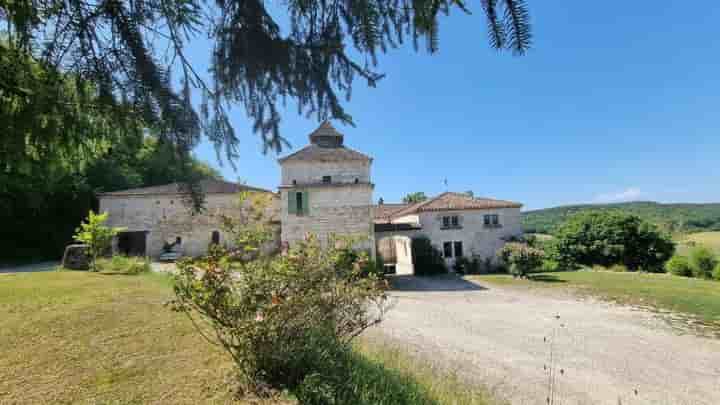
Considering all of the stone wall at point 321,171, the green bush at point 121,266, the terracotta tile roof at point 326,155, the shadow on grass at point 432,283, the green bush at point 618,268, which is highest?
the terracotta tile roof at point 326,155

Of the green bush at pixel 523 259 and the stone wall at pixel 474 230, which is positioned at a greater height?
the stone wall at pixel 474 230

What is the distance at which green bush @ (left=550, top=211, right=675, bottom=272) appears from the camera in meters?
20.7

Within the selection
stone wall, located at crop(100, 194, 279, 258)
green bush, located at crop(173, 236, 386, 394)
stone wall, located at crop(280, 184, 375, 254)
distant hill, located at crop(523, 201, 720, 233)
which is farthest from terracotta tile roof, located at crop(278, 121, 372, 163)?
distant hill, located at crop(523, 201, 720, 233)

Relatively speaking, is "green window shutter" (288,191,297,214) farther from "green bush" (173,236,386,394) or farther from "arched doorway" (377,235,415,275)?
"green bush" (173,236,386,394)

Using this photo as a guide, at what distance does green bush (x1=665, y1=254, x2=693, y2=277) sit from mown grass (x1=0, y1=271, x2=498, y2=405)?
22733 millimetres

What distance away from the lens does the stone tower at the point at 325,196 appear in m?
16.0

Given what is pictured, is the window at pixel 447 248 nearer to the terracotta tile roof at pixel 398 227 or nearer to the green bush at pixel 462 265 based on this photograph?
the green bush at pixel 462 265

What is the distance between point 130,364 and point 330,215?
12.6m

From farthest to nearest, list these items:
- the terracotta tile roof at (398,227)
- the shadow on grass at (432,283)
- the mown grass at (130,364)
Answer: the terracotta tile roof at (398,227) → the shadow on grass at (432,283) → the mown grass at (130,364)

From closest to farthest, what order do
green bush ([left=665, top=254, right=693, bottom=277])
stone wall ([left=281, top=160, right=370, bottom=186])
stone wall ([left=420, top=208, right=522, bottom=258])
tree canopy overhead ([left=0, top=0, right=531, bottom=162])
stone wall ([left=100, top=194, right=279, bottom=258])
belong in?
tree canopy overhead ([left=0, top=0, right=531, bottom=162])
stone wall ([left=281, top=160, right=370, bottom=186])
green bush ([left=665, top=254, right=693, bottom=277])
stone wall ([left=420, top=208, right=522, bottom=258])
stone wall ([left=100, top=194, right=279, bottom=258])

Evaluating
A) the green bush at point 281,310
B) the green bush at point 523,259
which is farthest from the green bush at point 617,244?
the green bush at point 281,310

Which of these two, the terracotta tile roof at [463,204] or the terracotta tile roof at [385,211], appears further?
the terracotta tile roof at [385,211]

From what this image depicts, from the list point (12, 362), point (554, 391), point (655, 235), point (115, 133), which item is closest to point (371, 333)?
point (554, 391)

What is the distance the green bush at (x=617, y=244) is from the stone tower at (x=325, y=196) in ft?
57.6
